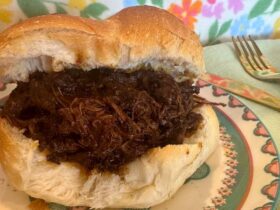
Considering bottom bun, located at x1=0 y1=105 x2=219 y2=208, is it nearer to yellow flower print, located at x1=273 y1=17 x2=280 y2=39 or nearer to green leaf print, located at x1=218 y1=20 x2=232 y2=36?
green leaf print, located at x1=218 y1=20 x2=232 y2=36

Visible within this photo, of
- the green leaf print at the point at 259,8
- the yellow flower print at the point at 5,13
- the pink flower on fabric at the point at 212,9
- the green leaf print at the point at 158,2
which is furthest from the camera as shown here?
the green leaf print at the point at 259,8

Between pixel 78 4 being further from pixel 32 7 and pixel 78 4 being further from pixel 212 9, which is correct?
pixel 212 9

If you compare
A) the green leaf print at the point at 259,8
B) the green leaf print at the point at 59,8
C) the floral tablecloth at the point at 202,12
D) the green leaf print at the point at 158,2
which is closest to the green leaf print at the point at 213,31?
Answer: the floral tablecloth at the point at 202,12

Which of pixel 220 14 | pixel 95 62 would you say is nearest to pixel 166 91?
pixel 95 62

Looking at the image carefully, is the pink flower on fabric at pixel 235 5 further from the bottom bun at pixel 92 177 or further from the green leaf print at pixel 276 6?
the bottom bun at pixel 92 177

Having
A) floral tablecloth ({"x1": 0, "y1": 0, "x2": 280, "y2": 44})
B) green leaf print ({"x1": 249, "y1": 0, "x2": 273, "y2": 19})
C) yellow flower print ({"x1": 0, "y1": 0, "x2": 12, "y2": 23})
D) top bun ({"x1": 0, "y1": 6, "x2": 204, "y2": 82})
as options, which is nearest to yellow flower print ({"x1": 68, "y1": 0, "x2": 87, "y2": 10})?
floral tablecloth ({"x1": 0, "y1": 0, "x2": 280, "y2": 44})

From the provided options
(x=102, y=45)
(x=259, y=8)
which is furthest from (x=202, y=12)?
(x=102, y=45)

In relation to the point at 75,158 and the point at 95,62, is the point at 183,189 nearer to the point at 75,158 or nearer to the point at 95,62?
the point at 75,158
